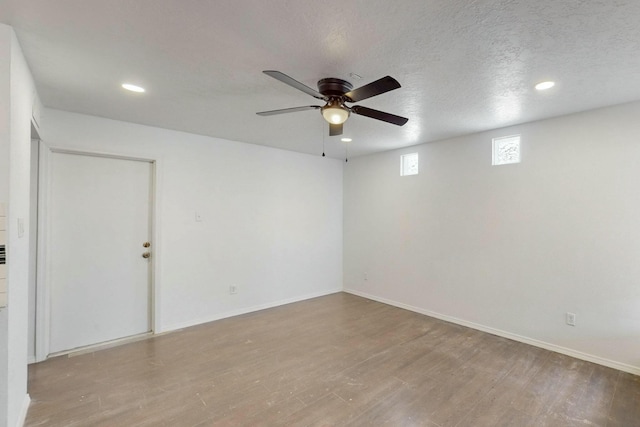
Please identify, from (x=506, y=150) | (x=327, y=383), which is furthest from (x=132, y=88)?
(x=506, y=150)

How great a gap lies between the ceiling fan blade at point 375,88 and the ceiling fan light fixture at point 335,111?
11 centimetres

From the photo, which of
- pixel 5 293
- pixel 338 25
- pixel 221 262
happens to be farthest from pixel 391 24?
pixel 221 262

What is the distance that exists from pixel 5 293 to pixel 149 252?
6.61 feet

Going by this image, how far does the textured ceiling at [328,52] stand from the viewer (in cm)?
150

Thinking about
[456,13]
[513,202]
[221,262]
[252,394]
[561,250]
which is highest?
[456,13]

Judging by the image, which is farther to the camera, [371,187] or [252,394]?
[371,187]

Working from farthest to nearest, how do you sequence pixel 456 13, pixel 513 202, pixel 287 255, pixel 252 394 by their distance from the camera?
pixel 287 255, pixel 513 202, pixel 252 394, pixel 456 13

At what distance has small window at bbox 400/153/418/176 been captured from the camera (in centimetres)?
452

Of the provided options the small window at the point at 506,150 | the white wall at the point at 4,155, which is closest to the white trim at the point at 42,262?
the white wall at the point at 4,155

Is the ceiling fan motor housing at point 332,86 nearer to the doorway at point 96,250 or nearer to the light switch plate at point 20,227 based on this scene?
the light switch plate at point 20,227

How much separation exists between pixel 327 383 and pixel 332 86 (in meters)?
2.41

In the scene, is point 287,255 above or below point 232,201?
below

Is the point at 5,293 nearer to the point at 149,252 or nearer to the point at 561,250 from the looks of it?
the point at 149,252

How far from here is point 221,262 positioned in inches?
160
